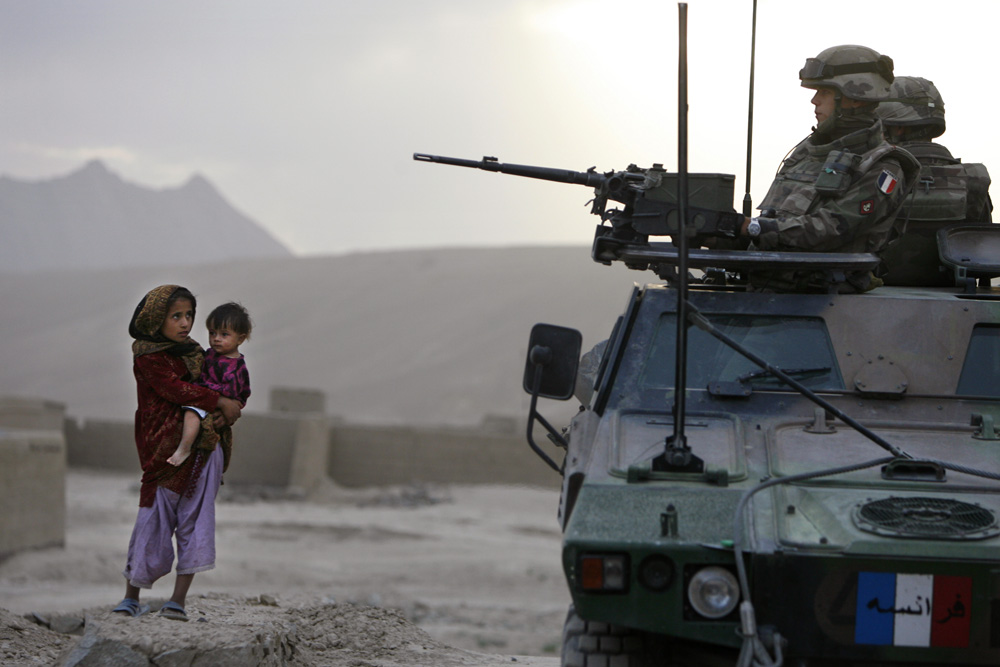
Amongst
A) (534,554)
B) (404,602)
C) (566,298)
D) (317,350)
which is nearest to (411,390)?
(317,350)

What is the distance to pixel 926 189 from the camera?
6805 millimetres

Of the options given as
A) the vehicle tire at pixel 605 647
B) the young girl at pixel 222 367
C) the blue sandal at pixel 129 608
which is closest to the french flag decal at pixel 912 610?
the vehicle tire at pixel 605 647

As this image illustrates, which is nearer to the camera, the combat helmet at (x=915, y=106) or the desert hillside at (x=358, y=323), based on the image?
the combat helmet at (x=915, y=106)

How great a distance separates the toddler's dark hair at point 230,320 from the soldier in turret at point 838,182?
6.66 ft

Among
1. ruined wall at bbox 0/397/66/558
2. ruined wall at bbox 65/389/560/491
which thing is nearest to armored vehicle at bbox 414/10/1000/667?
ruined wall at bbox 0/397/66/558

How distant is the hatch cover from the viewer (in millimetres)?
3740

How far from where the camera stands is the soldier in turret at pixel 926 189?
6664 mm

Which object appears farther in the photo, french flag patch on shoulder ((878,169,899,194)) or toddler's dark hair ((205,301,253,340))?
french flag patch on shoulder ((878,169,899,194))

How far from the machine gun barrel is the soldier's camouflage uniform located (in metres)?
0.77

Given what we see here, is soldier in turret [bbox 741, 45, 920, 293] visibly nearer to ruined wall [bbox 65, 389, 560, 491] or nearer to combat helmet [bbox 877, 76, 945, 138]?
combat helmet [bbox 877, 76, 945, 138]

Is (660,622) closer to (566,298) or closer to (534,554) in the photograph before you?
(534,554)

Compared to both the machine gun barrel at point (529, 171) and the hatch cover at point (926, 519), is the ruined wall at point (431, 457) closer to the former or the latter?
the machine gun barrel at point (529, 171)

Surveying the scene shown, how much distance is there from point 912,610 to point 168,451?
9.40ft

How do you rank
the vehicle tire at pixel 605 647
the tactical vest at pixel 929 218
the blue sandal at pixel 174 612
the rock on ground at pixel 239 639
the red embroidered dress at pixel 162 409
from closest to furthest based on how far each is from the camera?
the vehicle tire at pixel 605 647 < the rock on ground at pixel 239 639 < the red embroidered dress at pixel 162 409 < the blue sandal at pixel 174 612 < the tactical vest at pixel 929 218
